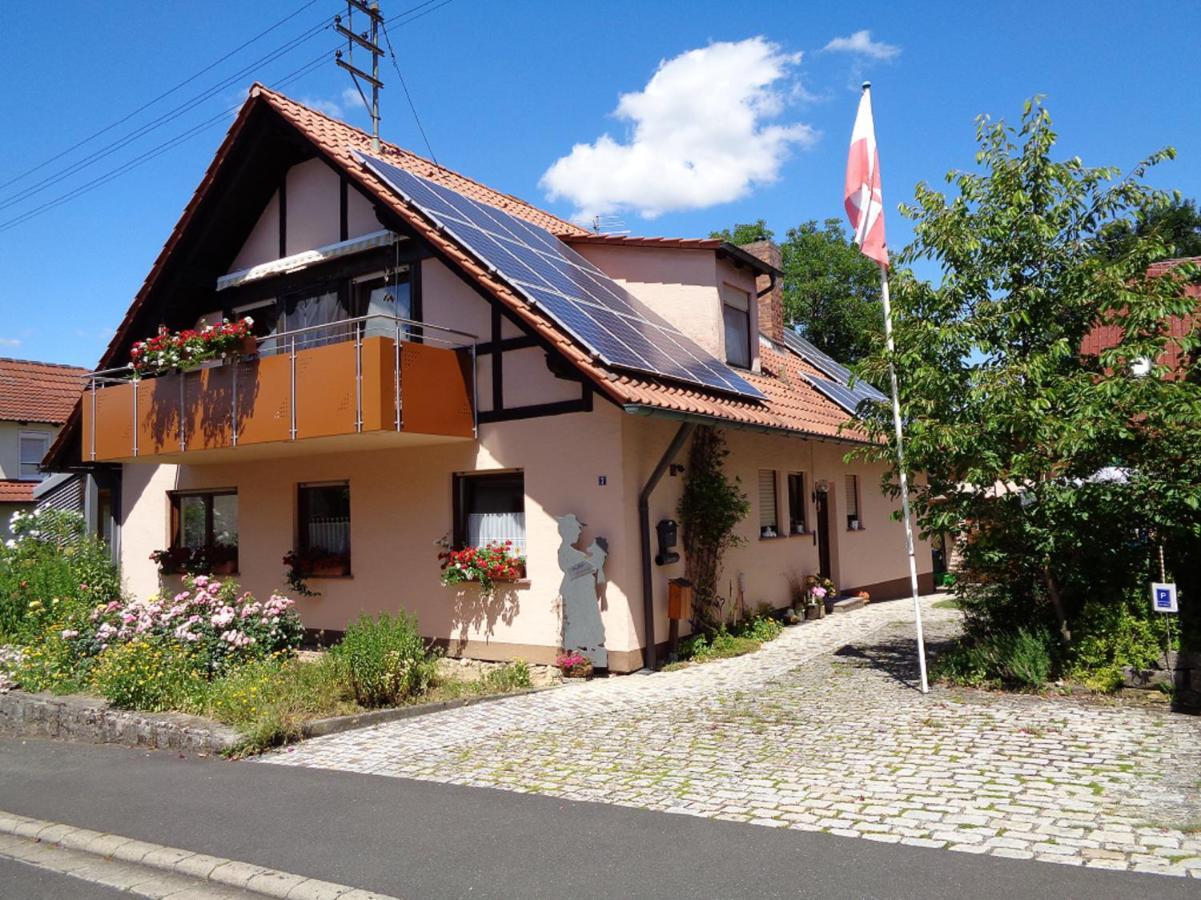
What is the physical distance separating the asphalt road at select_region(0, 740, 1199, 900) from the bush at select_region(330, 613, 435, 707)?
6.15 ft

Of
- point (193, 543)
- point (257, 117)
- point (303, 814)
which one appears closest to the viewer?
point (303, 814)

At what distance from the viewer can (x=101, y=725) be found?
29.8 feet

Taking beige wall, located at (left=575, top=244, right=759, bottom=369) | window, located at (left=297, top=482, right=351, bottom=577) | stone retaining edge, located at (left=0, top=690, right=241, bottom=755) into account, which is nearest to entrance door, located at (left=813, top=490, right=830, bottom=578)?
beige wall, located at (left=575, top=244, right=759, bottom=369)

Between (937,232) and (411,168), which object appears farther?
(411,168)

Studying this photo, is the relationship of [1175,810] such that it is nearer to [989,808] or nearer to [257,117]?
[989,808]

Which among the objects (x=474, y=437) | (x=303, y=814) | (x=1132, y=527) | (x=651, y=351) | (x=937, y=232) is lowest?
(x=303, y=814)

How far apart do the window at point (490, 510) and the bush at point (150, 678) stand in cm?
379

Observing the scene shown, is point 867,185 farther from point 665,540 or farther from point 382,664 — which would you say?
point 382,664

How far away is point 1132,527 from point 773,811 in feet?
17.8

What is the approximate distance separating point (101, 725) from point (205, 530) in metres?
7.45

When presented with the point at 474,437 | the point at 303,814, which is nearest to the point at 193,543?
the point at 474,437

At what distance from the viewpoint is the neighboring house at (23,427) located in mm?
29656

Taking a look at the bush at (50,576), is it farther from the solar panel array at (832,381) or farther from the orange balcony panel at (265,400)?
the solar panel array at (832,381)

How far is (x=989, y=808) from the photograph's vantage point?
5703 mm
